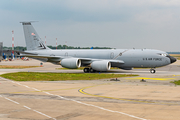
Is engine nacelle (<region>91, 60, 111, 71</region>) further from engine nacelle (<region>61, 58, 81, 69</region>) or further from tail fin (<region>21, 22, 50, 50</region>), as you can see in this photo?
tail fin (<region>21, 22, 50, 50</region>)

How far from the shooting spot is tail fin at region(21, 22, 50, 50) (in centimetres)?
5634

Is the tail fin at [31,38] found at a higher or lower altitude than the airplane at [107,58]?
higher

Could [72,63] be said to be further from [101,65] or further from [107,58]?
[107,58]

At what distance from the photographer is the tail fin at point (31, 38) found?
5634 cm

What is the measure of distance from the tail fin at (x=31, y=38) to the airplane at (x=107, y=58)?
1575 mm

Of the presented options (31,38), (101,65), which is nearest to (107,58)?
(101,65)

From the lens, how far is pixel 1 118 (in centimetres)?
1301

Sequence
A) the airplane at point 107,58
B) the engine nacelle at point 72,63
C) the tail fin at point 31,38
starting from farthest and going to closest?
the tail fin at point 31,38
the engine nacelle at point 72,63
the airplane at point 107,58

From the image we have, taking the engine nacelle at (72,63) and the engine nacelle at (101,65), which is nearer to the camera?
the engine nacelle at (101,65)

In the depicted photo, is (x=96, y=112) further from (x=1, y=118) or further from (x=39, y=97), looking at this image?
(x=39, y=97)

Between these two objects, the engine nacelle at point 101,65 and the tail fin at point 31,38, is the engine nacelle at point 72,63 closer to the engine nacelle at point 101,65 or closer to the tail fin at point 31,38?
the engine nacelle at point 101,65

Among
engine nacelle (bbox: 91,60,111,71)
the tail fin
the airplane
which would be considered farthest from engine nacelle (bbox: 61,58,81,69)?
the tail fin

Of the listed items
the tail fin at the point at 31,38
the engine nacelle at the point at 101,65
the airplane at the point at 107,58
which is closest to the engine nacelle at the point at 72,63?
the airplane at the point at 107,58

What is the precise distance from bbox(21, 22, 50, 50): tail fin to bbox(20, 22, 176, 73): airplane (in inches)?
62.0
